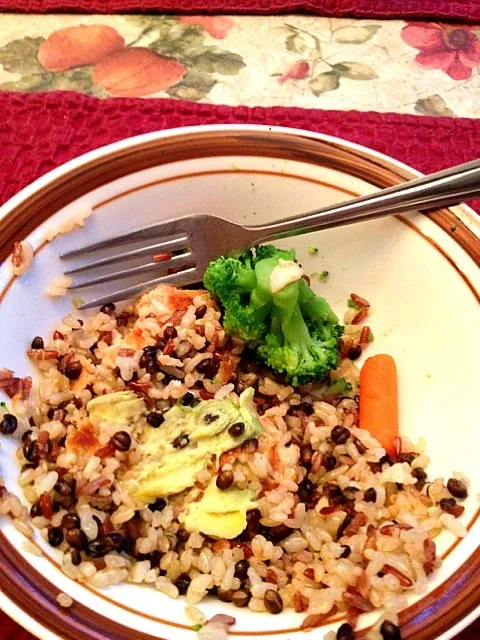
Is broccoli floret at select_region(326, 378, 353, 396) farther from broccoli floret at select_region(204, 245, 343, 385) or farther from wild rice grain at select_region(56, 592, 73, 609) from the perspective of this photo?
wild rice grain at select_region(56, 592, 73, 609)

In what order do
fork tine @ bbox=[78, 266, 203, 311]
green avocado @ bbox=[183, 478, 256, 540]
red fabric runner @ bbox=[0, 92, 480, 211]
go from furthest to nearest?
red fabric runner @ bbox=[0, 92, 480, 211]
fork tine @ bbox=[78, 266, 203, 311]
green avocado @ bbox=[183, 478, 256, 540]

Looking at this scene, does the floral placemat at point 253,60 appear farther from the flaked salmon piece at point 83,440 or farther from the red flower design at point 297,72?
the flaked salmon piece at point 83,440

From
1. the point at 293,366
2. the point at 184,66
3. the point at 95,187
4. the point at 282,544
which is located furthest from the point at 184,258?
the point at 184,66

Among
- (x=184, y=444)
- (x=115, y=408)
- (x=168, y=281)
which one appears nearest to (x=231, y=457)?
(x=184, y=444)

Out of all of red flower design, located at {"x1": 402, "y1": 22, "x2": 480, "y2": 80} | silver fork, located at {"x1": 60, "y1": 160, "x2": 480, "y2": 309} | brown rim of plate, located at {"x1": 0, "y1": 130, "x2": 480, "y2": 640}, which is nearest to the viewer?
brown rim of plate, located at {"x1": 0, "y1": 130, "x2": 480, "y2": 640}

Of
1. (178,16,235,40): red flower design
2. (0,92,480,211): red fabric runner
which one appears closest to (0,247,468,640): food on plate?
(0,92,480,211): red fabric runner

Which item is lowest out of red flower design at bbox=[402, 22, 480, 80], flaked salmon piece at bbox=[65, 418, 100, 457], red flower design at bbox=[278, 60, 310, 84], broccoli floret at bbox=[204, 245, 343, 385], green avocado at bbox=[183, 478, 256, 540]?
green avocado at bbox=[183, 478, 256, 540]

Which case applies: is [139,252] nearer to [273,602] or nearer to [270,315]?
[270,315]

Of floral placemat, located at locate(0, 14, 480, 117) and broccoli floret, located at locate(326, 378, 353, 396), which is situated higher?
floral placemat, located at locate(0, 14, 480, 117)
